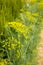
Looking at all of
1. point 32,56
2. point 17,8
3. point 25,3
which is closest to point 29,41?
point 32,56

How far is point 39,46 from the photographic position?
5055 mm

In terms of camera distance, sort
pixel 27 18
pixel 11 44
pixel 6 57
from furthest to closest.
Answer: pixel 27 18 → pixel 6 57 → pixel 11 44

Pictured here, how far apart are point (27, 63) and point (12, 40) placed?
489mm

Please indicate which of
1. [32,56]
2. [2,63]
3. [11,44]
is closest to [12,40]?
[11,44]

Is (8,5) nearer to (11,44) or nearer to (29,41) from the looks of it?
(29,41)

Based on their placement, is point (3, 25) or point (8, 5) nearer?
point (3, 25)

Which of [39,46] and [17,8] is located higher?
[17,8]

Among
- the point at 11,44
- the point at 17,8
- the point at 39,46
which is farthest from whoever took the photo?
the point at 17,8

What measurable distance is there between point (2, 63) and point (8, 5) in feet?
6.31

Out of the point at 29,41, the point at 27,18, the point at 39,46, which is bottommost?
the point at 39,46

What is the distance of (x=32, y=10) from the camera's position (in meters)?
5.64

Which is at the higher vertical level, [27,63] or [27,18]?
[27,18]

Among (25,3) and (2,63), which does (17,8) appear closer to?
(25,3)

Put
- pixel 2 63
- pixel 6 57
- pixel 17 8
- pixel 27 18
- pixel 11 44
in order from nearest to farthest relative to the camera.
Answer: pixel 2 63, pixel 11 44, pixel 6 57, pixel 27 18, pixel 17 8
